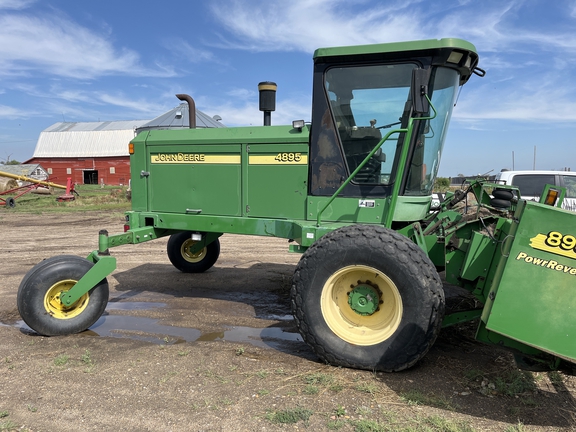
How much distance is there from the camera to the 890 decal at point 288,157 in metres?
4.82

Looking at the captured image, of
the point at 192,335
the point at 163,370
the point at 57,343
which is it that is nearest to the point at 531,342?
the point at 163,370

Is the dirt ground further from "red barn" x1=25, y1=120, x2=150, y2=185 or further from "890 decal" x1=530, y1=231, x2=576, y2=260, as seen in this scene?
"red barn" x1=25, y1=120, x2=150, y2=185

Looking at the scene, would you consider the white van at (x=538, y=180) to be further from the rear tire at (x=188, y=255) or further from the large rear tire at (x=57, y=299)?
the large rear tire at (x=57, y=299)

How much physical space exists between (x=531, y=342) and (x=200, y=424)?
7.17 ft

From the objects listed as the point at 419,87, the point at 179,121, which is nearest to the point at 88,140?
the point at 179,121

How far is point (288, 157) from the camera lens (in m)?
4.88

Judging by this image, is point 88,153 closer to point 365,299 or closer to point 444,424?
point 365,299

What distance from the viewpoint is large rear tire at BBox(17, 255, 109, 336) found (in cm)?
448

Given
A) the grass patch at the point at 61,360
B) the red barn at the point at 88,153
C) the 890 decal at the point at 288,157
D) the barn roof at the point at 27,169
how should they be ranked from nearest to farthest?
1. the grass patch at the point at 61,360
2. the 890 decal at the point at 288,157
3. the barn roof at the point at 27,169
4. the red barn at the point at 88,153

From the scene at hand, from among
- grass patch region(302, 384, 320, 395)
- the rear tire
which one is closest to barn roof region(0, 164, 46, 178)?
the rear tire

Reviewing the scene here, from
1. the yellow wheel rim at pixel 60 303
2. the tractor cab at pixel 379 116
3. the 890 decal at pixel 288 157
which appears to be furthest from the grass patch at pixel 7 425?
the 890 decal at pixel 288 157

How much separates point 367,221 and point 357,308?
3.23ft

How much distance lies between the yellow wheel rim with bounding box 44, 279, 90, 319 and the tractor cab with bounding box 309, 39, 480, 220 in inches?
110

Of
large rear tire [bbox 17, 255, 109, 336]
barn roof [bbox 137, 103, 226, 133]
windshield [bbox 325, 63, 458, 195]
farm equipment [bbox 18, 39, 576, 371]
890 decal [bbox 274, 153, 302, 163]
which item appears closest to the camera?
farm equipment [bbox 18, 39, 576, 371]
